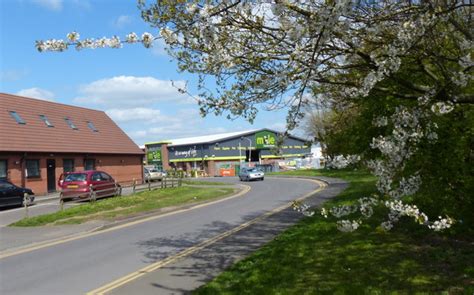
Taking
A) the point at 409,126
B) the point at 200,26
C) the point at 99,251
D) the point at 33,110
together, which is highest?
the point at 33,110

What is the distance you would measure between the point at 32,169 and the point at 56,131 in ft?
16.6

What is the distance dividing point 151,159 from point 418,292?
87.1 meters

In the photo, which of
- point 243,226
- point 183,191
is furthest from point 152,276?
point 183,191

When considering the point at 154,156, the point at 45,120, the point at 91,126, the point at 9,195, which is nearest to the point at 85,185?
the point at 9,195

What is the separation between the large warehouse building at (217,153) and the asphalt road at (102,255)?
5842 cm

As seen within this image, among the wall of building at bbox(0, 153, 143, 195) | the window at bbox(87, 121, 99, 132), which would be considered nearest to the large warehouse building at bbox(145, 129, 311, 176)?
the wall of building at bbox(0, 153, 143, 195)

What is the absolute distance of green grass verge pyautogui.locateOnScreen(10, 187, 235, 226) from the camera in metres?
17.4

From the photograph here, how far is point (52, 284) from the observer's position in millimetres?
8188

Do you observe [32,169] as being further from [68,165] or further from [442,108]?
[442,108]

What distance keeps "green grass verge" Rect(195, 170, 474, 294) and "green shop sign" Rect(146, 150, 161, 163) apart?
80221mm

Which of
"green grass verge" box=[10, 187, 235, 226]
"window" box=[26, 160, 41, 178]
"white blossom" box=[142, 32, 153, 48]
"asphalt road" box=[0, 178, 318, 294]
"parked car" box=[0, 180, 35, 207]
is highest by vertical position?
"white blossom" box=[142, 32, 153, 48]

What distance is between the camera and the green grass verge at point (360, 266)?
640cm

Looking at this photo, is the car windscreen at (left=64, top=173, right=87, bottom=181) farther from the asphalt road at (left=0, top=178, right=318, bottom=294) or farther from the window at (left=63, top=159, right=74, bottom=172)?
the window at (left=63, top=159, right=74, bottom=172)

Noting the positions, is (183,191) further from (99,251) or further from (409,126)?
(409,126)
